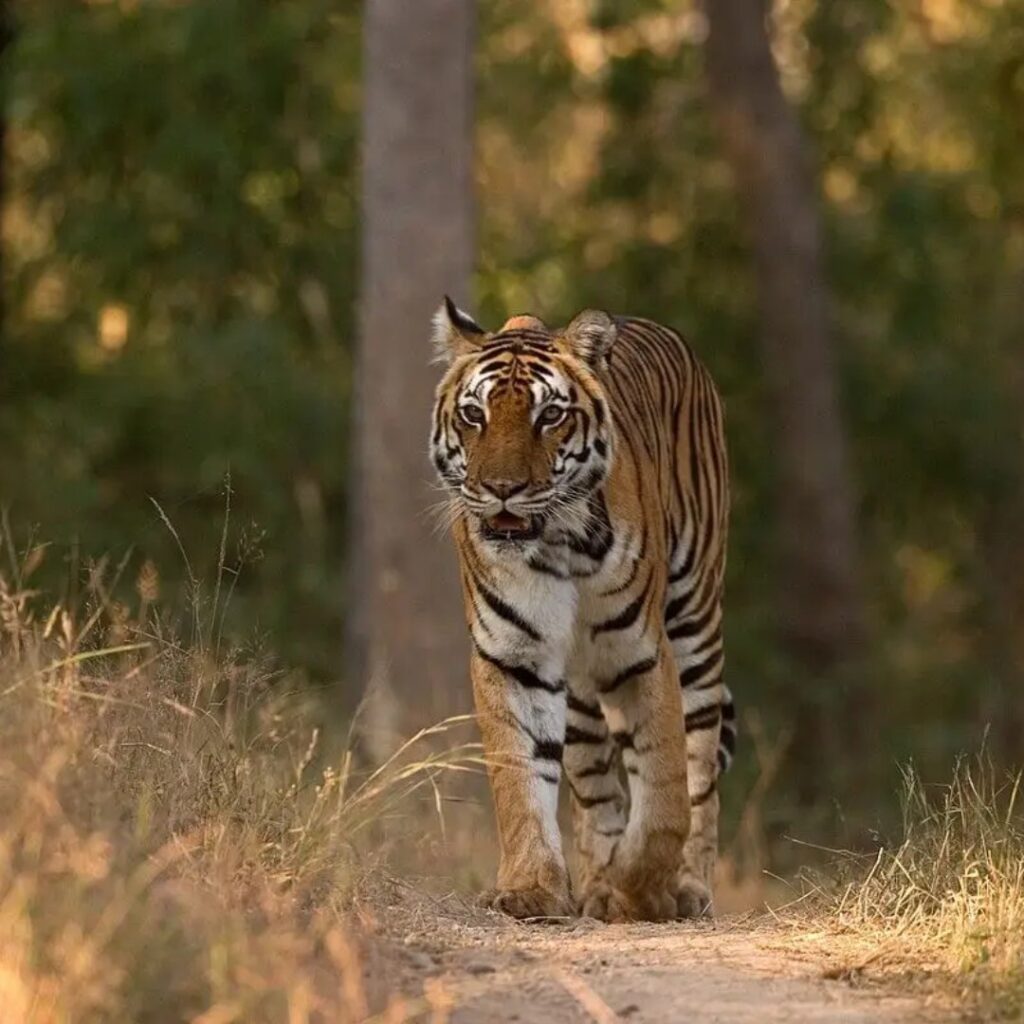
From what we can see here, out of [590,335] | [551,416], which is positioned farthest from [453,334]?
[551,416]

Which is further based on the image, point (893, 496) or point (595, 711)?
point (893, 496)

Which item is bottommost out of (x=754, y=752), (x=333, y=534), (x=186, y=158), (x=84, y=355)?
(x=754, y=752)

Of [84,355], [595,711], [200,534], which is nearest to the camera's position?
[595,711]

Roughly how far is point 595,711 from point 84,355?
11.3 metres

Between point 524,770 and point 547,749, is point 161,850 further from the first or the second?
point 547,749

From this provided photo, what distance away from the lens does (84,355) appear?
61.1 ft

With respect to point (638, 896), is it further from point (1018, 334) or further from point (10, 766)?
point (1018, 334)

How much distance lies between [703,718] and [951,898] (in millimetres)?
2149

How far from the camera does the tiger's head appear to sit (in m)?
6.79

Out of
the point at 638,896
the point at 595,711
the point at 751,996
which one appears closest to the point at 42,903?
the point at 751,996

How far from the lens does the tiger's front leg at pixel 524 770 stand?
6.87 metres

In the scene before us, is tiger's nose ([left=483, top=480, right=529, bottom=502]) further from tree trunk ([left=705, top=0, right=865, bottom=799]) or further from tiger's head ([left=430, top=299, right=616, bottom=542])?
tree trunk ([left=705, top=0, right=865, bottom=799])

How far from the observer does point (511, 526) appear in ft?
22.3

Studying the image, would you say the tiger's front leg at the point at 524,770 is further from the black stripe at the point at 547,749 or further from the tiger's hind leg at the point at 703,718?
the tiger's hind leg at the point at 703,718
